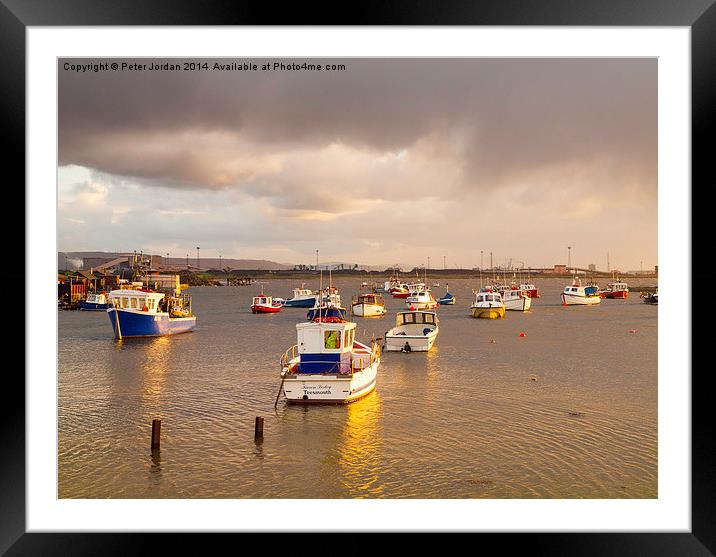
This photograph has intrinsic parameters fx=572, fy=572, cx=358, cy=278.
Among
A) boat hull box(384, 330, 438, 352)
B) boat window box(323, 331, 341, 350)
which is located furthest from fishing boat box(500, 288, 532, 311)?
boat window box(323, 331, 341, 350)

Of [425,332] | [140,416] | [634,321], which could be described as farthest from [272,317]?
[140,416]

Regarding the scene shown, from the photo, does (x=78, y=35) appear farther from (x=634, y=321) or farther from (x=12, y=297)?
(x=634, y=321)

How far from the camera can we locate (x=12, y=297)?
3.80 m

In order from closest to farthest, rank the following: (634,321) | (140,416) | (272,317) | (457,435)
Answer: (457,435) < (140,416) < (634,321) < (272,317)

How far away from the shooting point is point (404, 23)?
12.6 ft

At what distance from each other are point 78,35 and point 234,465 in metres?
5.13

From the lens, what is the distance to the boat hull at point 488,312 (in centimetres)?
3288

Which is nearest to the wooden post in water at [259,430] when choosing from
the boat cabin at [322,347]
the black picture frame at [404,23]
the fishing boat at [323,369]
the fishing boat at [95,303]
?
the fishing boat at [323,369]

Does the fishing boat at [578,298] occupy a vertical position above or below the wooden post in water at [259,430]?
above

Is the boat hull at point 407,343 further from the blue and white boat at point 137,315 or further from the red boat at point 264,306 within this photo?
the red boat at point 264,306

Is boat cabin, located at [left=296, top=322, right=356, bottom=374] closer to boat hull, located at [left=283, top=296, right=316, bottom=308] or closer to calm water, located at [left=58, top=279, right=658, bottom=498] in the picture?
calm water, located at [left=58, top=279, right=658, bottom=498]

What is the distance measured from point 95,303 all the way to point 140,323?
17.2 meters

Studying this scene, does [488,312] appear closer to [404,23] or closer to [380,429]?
[380,429]

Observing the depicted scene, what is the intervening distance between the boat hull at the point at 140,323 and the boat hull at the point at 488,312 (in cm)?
1713
